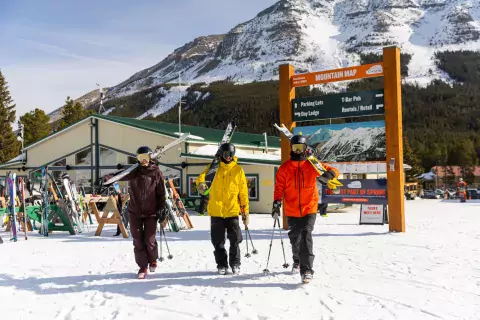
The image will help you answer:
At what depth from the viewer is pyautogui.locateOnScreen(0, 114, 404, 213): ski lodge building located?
22.8 meters

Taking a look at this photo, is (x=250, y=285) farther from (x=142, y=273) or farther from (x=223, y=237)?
(x=142, y=273)

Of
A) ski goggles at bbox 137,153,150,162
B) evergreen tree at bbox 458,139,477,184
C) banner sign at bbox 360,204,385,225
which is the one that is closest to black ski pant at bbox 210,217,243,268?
ski goggles at bbox 137,153,150,162

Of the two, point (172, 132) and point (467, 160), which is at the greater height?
point (467, 160)

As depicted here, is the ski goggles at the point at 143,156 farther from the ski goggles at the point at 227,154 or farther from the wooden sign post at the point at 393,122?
the wooden sign post at the point at 393,122

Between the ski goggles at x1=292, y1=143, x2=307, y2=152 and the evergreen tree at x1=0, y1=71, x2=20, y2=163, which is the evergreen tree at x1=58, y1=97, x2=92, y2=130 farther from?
the ski goggles at x1=292, y1=143, x2=307, y2=152

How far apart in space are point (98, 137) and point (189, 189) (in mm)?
7692

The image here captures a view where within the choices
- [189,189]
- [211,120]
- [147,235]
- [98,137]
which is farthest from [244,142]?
[211,120]

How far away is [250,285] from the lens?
5887 millimetres

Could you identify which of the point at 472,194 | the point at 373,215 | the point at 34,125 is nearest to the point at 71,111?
the point at 34,125

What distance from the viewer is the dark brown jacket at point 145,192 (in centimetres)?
641

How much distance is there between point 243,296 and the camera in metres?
5.38

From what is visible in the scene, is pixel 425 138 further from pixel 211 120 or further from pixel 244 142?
pixel 244 142

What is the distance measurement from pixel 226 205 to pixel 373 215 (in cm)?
787

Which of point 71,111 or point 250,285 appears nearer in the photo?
point 250,285
